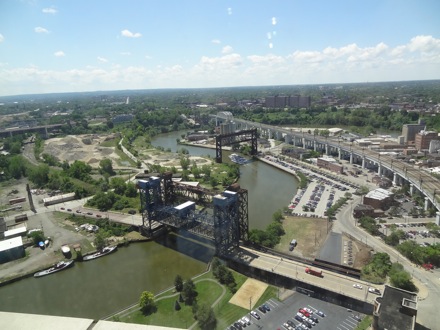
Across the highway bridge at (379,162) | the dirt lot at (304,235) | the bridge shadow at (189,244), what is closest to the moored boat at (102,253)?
the bridge shadow at (189,244)

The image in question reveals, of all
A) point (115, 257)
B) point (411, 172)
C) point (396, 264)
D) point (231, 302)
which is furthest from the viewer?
point (411, 172)

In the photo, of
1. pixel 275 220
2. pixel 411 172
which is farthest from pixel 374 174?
pixel 275 220

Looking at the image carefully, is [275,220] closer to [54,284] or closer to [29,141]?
[54,284]

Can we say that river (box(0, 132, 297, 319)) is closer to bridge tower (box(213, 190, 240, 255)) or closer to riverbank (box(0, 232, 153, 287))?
riverbank (box(0, 232, 153, 287))

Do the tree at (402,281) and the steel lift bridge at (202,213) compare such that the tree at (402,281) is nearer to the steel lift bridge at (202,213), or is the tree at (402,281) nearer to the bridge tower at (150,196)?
the steel lift bridge at (202,213)

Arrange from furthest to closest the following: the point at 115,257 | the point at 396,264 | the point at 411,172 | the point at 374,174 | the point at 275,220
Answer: the point at 374,174 < the point at 411,172 < the point at 275,220 < the point at 115,257 < the point at 396,264

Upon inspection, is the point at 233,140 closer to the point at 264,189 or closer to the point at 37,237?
A: the point at 264,189
